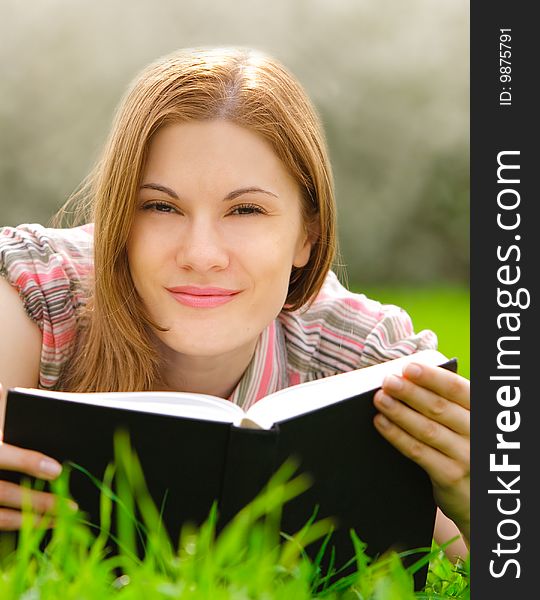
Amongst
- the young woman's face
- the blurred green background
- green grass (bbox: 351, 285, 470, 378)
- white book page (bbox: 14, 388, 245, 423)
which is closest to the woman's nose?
the young woman's face

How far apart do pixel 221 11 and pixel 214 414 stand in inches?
360

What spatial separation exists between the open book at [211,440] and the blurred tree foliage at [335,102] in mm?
8011

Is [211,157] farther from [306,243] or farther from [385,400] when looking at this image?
[385,400]

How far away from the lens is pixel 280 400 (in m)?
1.42

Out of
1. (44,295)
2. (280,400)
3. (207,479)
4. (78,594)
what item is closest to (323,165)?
(44,295)

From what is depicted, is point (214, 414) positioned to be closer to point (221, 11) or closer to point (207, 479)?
point (207, 479)

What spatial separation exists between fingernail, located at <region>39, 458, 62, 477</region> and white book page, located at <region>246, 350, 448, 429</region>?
284mm

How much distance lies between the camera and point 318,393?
1482 mm

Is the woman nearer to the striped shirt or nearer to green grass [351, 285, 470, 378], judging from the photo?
the striped shirt

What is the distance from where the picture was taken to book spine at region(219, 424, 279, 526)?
1297mm

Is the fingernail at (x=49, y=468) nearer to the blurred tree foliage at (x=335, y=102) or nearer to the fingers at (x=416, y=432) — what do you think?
the fingers at (x=416, y=432)

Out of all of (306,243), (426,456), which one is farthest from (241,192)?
(426,456)

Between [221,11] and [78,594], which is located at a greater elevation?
[221,11]

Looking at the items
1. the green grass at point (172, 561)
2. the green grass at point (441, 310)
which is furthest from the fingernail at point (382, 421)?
the green grass at point (441, 310)
